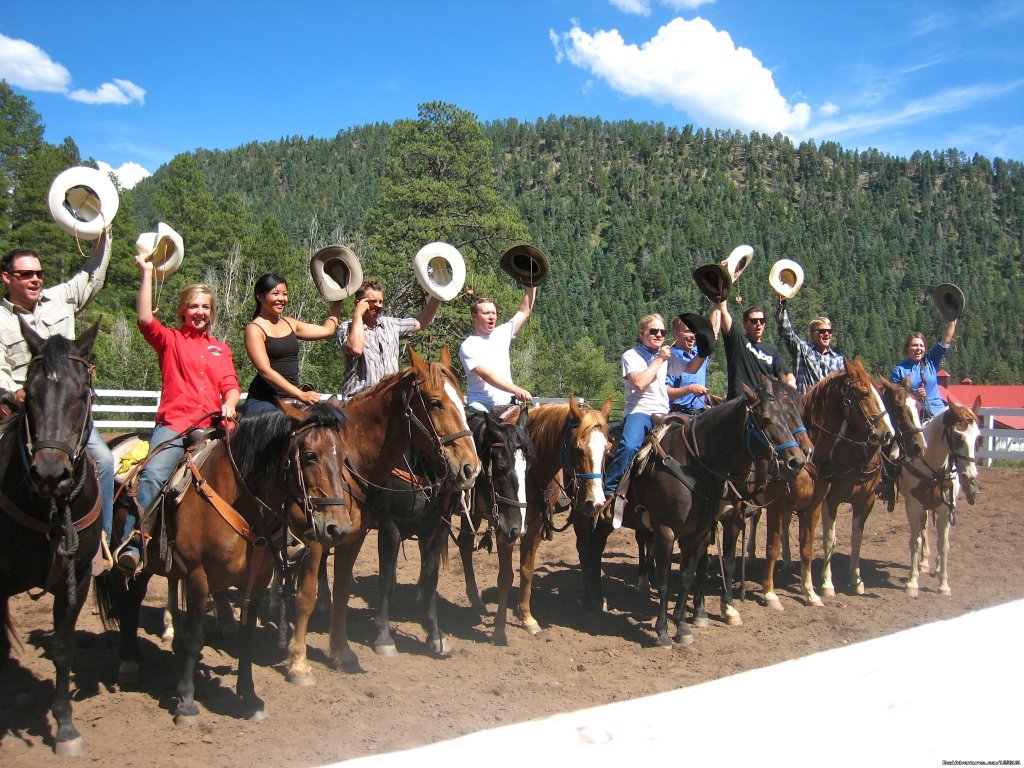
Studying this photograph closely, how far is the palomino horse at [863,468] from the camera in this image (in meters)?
8.80

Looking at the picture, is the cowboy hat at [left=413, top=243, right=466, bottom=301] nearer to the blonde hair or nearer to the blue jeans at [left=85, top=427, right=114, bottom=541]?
the blonde hair

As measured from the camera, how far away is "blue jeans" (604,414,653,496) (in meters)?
7.52

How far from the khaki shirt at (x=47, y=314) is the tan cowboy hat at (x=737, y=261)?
5.84 m

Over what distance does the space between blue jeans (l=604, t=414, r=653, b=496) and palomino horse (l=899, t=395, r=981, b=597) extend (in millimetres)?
4127

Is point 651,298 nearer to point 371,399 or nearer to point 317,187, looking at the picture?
point 317,187

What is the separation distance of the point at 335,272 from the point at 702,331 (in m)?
3.96

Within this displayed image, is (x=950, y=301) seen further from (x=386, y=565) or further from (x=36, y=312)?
(x=36, y=312)

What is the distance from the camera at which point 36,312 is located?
500cm

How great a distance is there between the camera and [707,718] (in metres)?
1.55

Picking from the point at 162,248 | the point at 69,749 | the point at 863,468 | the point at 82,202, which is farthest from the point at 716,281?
the point at 69,749

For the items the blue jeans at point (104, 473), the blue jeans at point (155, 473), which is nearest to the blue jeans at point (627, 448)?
the blue jeans at point (155, 473)

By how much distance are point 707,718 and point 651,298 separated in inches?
6418

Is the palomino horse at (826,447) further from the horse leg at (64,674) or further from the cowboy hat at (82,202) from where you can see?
the cowboy hat at (82,202)

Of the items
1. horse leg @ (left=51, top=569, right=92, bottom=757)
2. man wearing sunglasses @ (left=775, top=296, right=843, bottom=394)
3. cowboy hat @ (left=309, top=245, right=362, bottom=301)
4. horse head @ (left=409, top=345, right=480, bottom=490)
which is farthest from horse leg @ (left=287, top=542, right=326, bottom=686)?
man wearing sunglasses @ (left=775, top=296, right=843, bottom=394)
